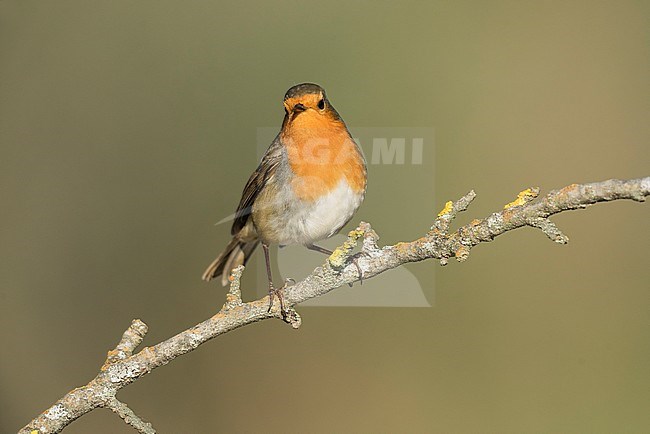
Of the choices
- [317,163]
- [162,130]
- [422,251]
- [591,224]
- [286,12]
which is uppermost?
[286,12]

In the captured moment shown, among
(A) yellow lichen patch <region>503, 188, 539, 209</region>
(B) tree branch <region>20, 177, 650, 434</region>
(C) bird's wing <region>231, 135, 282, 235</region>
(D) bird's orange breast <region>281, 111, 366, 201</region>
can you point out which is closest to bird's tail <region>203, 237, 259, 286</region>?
(C) bird's wing <region>231, 135, 282, 235</region>

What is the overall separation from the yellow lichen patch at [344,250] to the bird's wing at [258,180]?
1076mm

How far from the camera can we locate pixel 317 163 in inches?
121

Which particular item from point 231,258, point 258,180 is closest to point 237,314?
point 258,180

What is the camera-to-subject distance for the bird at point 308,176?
2924 mm

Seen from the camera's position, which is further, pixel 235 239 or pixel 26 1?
pixel 26 1

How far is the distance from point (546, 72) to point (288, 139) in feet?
9.34

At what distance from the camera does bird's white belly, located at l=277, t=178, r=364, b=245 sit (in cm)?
303

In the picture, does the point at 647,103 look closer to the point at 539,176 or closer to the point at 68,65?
the point at 539,176

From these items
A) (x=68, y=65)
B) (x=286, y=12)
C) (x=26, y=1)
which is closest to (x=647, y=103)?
(x=286, y=12)

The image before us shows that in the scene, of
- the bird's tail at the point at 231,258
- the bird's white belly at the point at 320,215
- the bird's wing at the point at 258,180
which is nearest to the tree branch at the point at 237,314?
the bird's white belly at the point at 320,215

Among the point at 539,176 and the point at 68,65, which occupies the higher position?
the point at 68,65

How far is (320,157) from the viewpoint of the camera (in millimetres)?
3059

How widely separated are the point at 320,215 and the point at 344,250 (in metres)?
0.90
